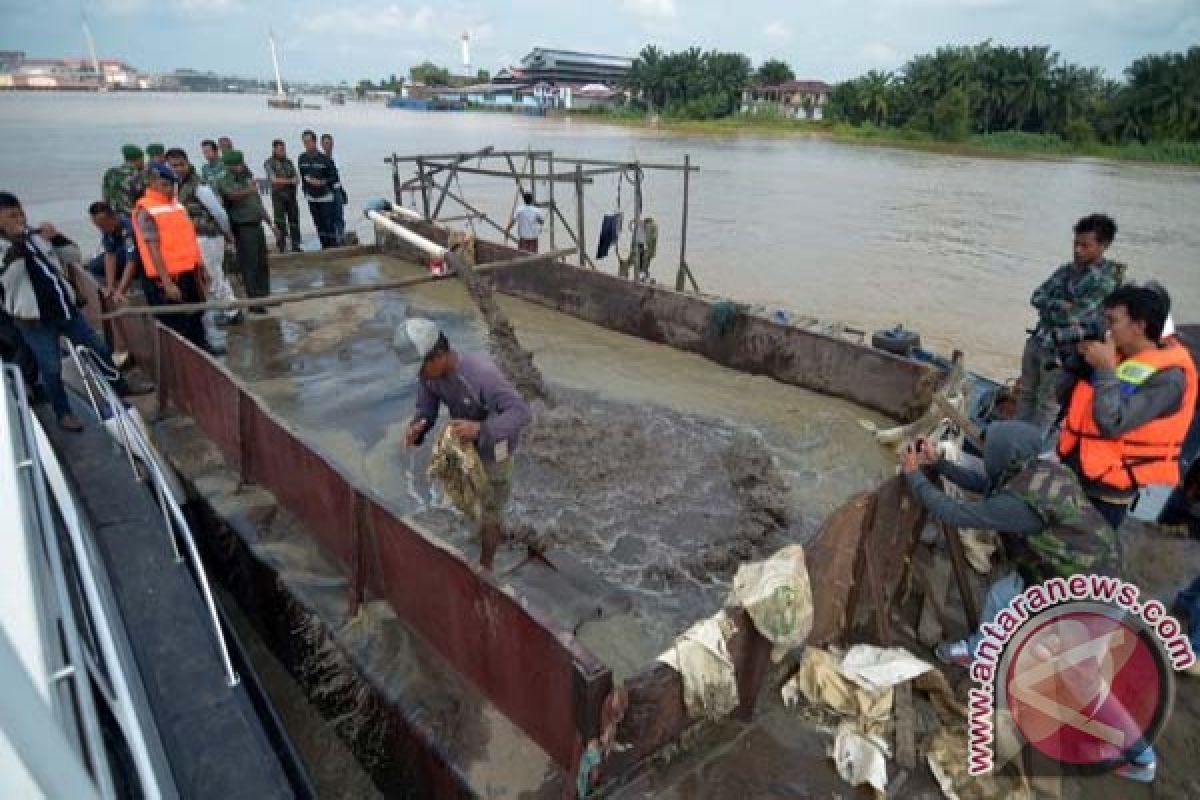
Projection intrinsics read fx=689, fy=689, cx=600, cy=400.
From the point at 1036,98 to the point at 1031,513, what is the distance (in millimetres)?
63981

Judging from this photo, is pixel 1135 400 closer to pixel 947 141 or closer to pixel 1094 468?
pixel 1094 468

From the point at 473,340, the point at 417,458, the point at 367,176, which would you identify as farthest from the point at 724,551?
the point at 367,176

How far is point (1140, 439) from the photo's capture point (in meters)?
3.13

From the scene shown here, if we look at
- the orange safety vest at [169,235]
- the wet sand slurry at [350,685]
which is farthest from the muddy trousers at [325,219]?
the wet sand slurry at [350,685]

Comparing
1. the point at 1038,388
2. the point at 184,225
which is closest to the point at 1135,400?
the point at 1038,388

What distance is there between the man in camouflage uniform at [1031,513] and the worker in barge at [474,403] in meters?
2.19

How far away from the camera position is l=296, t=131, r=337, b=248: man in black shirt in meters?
12.0

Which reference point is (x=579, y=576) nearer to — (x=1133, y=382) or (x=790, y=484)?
(x=790, y=484)

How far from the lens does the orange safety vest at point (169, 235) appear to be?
6.66 meters

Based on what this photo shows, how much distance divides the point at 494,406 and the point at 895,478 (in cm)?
221

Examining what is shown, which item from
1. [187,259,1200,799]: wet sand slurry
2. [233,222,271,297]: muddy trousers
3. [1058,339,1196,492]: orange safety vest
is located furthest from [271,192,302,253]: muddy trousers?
[1058,339,1196,492]: orange safety vest

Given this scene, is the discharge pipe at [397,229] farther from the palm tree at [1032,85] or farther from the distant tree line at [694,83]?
the distant tree line at [694,83]

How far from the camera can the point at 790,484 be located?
18.3 feet

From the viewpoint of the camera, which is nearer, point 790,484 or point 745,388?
point 790,484
